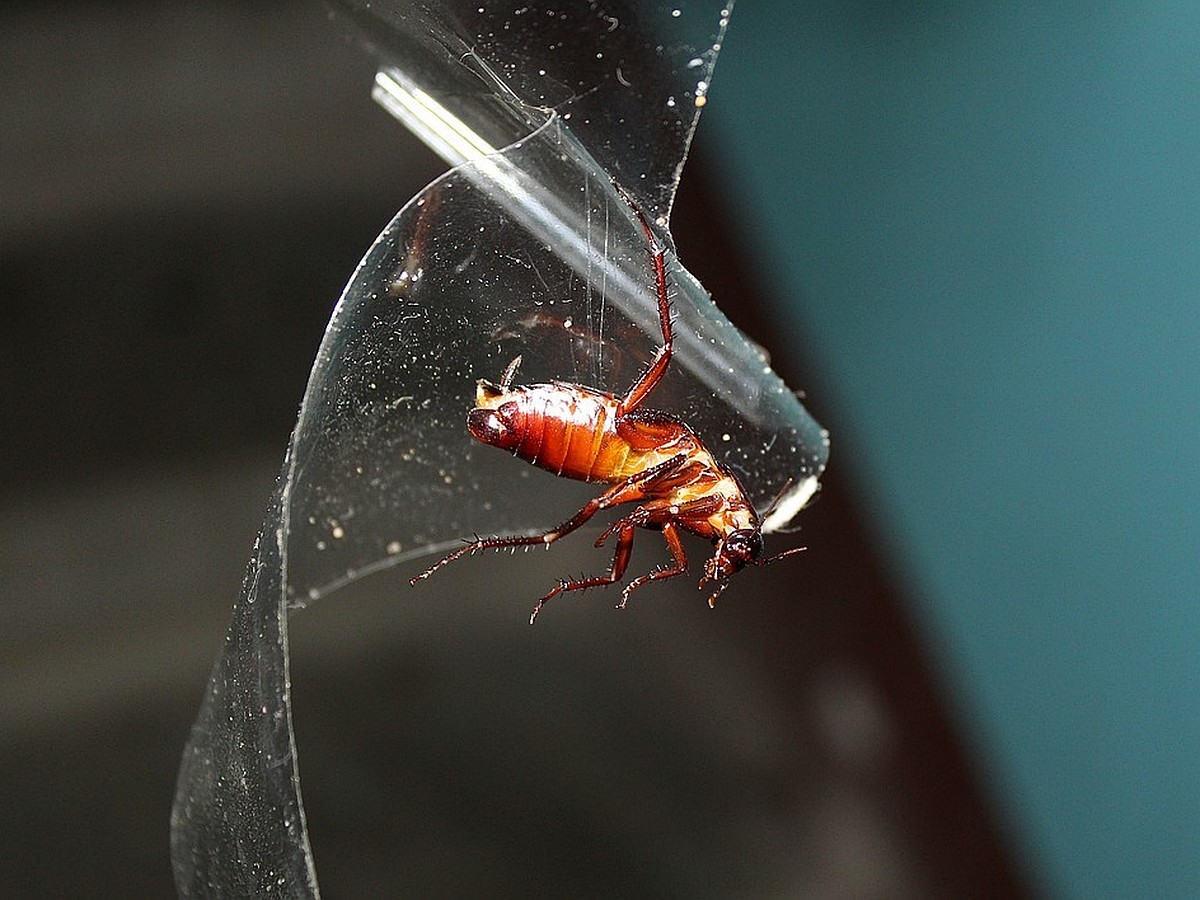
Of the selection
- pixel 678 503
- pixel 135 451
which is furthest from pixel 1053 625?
pixel 135 451

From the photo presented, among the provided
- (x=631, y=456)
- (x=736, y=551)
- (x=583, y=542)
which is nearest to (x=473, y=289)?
(x=631, y=456)

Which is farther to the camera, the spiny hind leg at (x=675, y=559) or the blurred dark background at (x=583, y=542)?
the blurred dark background at (x=583, y=542)

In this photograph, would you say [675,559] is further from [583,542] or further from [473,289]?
[583,542]

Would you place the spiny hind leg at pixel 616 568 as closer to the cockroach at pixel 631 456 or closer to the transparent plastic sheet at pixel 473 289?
the cockroach at pixel 631 456

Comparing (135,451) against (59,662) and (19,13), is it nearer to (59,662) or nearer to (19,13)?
(59,662)

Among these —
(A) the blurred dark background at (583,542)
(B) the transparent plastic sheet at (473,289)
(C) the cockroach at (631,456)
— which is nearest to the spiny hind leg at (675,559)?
(C) the cockroach at (631,456)

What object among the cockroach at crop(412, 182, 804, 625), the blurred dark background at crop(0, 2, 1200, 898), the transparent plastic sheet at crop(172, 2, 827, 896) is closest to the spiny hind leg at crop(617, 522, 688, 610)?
the cockroach at crop(412, 182, 804, 625)

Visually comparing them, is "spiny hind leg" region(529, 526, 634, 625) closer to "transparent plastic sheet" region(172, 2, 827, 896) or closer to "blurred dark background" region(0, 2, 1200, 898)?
"transparent plastic sheet" region(172, 2, 827, 896)
